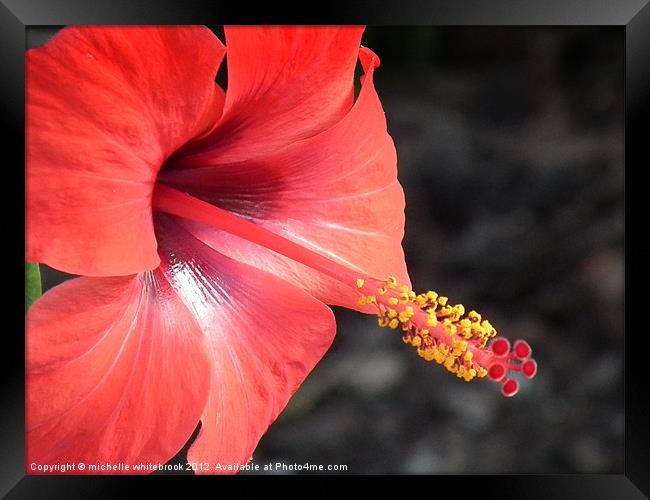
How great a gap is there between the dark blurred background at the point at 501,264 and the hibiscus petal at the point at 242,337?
0.05 meters

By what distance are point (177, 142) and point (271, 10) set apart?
0.36 m

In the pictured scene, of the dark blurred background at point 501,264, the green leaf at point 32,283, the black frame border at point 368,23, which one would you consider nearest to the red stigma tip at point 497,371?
the dark blurred background at point 501,264

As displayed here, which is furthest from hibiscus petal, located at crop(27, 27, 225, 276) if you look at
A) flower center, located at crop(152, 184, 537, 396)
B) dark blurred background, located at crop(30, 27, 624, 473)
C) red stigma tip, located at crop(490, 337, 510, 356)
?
red stigma tip, located at crop(490, 337, 510, 356)

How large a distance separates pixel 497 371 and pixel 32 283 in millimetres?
939

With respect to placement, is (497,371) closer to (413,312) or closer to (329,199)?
(413,312)

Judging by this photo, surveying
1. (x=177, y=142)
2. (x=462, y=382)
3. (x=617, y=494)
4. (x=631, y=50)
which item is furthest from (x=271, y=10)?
(x=617, y=494)

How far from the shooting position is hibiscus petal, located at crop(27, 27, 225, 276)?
108cm

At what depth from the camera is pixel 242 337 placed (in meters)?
1.30

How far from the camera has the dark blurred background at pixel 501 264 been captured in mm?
1344

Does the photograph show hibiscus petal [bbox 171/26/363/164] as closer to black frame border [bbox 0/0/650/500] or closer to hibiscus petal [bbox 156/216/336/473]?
black frame border [bbox 0/0/650/500]

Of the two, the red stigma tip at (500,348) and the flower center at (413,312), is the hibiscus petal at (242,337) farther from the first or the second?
the red stigma tip at (500,348)

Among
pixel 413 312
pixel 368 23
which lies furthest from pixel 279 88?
pixel 413 312

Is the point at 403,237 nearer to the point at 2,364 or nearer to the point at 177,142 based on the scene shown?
the point at 177,142

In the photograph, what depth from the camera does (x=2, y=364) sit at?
1292mm
